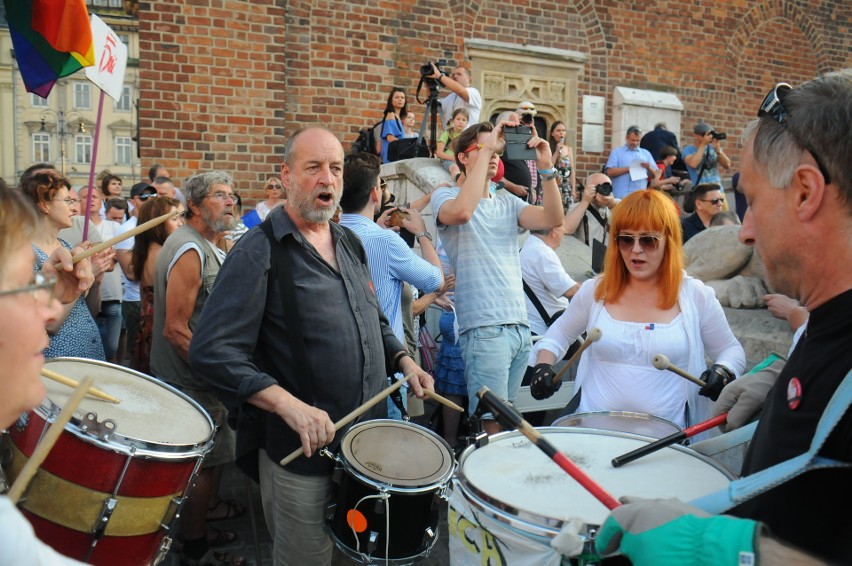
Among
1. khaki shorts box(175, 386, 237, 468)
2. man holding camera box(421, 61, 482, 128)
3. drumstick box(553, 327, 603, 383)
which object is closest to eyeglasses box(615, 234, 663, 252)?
drumstick box(553, 327, 603, 383)

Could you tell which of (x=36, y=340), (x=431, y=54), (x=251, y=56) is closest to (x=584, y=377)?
(x=36, y=340)

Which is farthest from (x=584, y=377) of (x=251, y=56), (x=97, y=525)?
(x=251, y=56)

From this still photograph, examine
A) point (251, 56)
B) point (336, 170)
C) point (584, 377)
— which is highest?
point (251, 56)

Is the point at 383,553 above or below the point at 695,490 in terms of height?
below

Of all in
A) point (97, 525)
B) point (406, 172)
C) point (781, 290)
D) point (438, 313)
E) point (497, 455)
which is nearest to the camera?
point (781, 290)

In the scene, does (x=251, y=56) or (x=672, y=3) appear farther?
(x=672, y=3)

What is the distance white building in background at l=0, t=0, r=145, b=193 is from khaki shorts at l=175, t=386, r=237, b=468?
127 ft

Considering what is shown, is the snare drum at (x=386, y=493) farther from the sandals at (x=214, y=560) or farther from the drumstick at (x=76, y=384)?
the sandals at (x=214, y=560)

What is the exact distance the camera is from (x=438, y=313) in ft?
18.2

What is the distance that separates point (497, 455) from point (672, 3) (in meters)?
12.0

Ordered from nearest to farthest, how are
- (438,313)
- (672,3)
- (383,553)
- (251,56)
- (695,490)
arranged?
1. (695,490)
2. (383,553)
3. (438,313)
4. (251,56)
5. (672,3)

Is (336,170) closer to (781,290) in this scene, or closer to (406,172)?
(781,290)

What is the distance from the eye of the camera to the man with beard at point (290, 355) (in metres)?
2.48

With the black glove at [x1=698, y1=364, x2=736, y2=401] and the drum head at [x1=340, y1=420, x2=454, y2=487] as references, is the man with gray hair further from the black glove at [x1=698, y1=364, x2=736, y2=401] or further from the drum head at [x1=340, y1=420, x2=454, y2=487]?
the drum head at [x1=340, y1=420, x2=454, y2=487]
